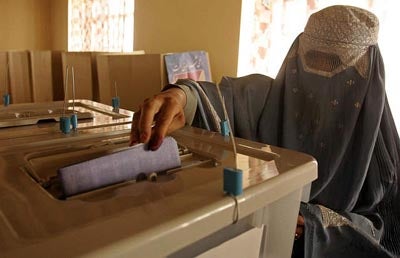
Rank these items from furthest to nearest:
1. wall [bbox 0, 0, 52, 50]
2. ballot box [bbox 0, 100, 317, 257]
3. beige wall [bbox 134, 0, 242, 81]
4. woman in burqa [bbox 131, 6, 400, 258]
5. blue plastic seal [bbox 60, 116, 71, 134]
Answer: wall [bbox 0, 0, 52, 50] < beige wall [bbox 134, 0, 242, 81] < woman in burqa [bbox 131, 6, 400, 258] < blue plastic seal [bbox 60, 116, 71, 134] < ballot box [bbox 0, 100, 317, 257]

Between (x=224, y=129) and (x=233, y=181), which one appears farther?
(x=224, y=129)

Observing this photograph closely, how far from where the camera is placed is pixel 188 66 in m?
1.74

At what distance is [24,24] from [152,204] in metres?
3.79

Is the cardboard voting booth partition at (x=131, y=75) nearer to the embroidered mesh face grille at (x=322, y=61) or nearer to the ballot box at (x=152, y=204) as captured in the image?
the embroidered mesh face grille at (x=322, y=61)

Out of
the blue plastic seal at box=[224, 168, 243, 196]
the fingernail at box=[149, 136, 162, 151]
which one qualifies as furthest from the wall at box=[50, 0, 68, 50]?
the blue plastic seal at box=[224, 168, 243, 196]

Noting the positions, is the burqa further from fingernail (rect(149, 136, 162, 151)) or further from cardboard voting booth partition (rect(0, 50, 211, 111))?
cardboard voting booth partition (rect(0, 50, 211, 111))

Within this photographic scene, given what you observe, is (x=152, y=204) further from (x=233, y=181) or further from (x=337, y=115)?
(x=337, y=115)

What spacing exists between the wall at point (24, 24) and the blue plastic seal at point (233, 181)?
12.2ft

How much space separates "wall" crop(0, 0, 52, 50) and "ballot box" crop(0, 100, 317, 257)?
340 centimetres

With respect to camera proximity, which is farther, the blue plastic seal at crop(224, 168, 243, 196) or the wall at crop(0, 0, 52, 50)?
the wall at crop(0, 0, 52, 50)

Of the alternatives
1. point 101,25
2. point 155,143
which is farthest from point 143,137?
point 101,25

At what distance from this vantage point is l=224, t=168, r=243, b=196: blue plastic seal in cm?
33

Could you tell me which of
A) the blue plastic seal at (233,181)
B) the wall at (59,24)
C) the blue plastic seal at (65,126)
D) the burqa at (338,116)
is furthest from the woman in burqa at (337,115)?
the wall at (59,24)

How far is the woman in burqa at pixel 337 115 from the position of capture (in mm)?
837
